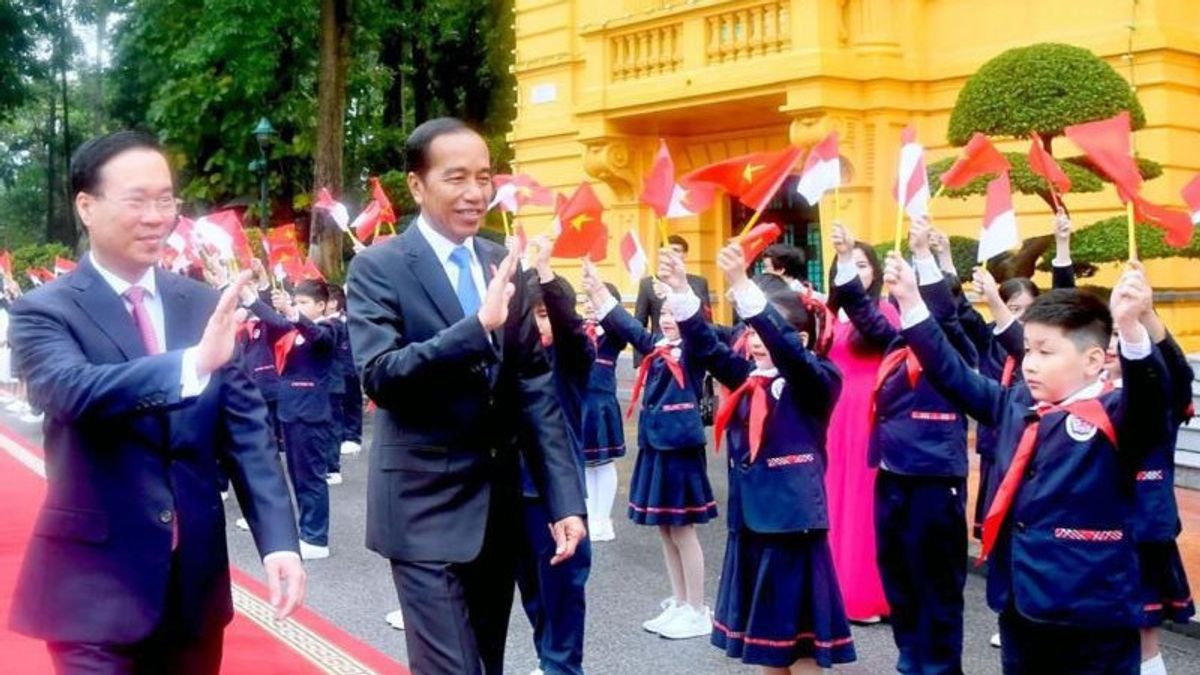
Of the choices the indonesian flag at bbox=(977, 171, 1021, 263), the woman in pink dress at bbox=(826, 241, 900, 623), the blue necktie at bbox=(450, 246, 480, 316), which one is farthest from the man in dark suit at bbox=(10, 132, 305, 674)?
the woman in pink dress at bbox=(826, 241, 900, 623)

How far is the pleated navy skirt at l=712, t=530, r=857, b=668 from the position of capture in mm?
4922

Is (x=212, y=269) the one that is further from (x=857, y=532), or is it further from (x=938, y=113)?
(x=938, y=113)

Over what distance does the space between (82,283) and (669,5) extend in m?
15.6

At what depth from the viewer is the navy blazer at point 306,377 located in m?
9.06

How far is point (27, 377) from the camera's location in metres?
3.29

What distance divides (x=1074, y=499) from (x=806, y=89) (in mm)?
11948

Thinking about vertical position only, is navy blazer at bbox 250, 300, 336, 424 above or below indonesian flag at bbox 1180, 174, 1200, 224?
below

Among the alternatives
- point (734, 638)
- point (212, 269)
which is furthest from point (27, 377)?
point (212, 269)

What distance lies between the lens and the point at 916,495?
5.96 m

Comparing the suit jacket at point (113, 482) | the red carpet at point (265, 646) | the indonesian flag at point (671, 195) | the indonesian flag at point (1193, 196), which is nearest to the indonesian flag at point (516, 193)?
the indonesian flag at point (671, 195)

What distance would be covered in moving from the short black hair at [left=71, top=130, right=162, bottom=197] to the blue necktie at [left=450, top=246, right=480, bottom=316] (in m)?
0.87

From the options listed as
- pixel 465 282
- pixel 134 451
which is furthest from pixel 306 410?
pixel 134 451

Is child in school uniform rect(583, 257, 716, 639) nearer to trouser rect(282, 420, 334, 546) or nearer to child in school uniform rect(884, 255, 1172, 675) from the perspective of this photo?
trouser rect(282, 420, 334, 546)

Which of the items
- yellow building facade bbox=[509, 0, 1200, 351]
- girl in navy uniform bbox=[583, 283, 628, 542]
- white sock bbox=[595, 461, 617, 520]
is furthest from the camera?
yellow building facade bbox=[509, 0, 1200, 351]
